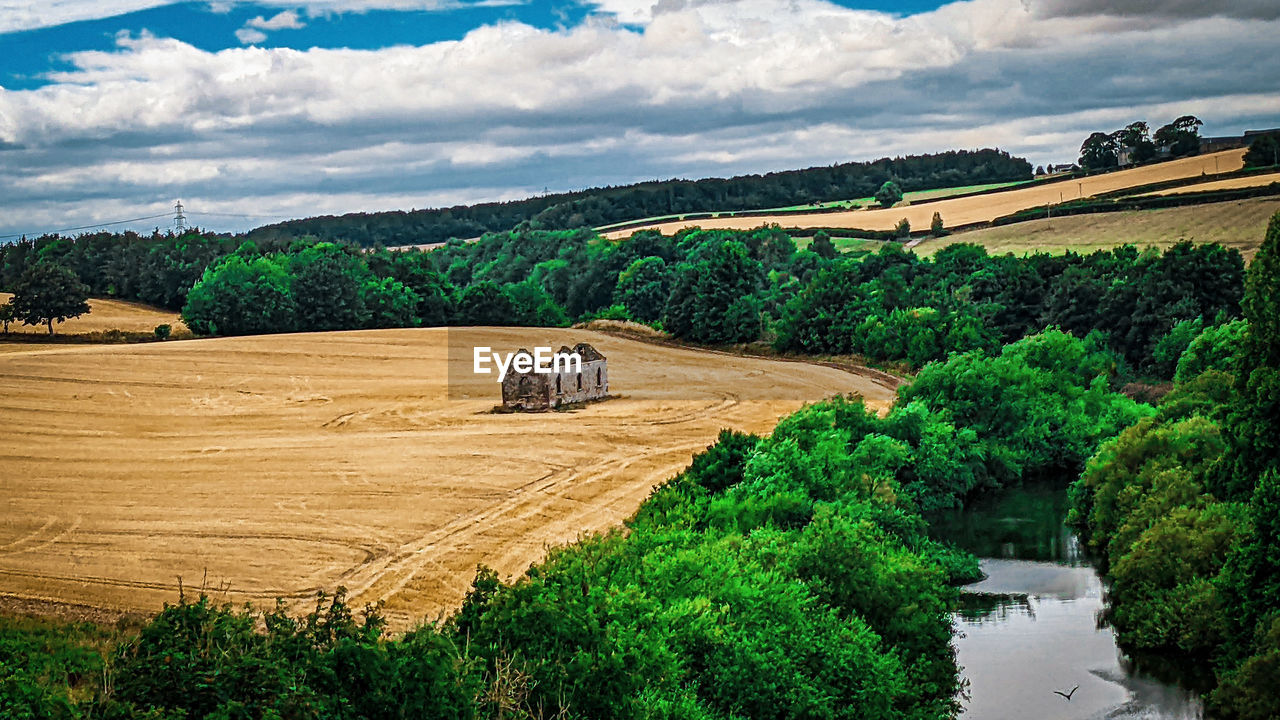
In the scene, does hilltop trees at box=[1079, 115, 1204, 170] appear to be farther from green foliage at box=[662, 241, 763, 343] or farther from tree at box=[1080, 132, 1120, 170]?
green foliage at box=[662, 241, 763, 343]

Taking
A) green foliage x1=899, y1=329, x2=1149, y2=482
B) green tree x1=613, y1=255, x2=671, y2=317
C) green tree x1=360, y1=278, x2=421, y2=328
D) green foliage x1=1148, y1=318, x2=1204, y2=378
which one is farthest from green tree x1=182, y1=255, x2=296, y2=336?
green foliage x1=1148, y1=318, x2=1204, y2=378

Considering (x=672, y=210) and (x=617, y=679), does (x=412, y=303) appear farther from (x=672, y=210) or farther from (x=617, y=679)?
(x=617, y=679)

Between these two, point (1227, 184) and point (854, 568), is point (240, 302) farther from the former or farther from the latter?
point (1227, 184)

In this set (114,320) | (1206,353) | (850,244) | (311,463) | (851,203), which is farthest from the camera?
(851,203)

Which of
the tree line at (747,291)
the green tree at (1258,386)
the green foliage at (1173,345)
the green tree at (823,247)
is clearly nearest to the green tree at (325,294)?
the tree line at (747,291)

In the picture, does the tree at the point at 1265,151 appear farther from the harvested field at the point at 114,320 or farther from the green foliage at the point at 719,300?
the harvested field at the point at 114,320

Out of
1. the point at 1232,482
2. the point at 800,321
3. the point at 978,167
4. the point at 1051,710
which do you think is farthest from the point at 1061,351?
the point at 978,167

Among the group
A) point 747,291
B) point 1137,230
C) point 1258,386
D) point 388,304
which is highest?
point 1137,230

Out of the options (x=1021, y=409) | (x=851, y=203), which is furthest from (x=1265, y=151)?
(x=851, y=203)
